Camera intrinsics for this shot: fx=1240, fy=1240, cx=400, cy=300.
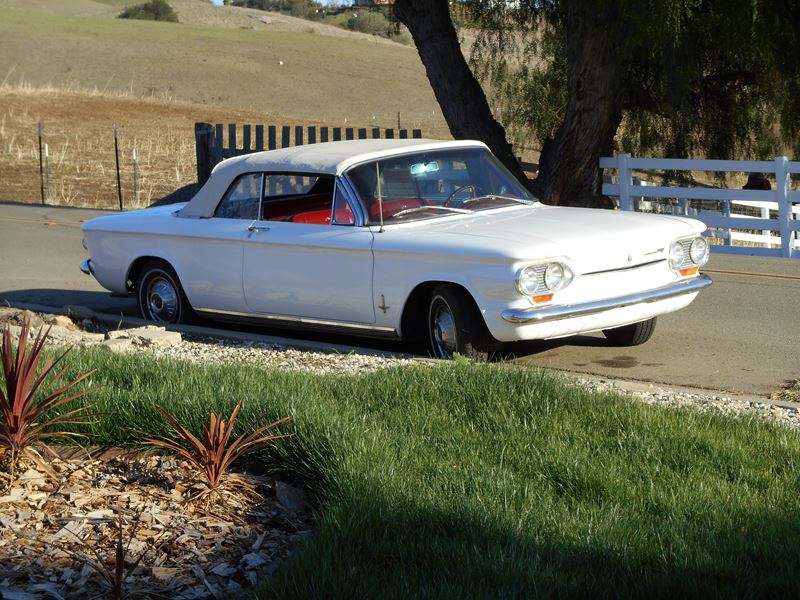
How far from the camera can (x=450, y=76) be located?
726 inches

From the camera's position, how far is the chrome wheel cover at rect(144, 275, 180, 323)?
33.7 ft

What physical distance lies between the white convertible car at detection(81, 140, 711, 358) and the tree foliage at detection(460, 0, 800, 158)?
22.2 feet

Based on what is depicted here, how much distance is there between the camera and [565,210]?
9398 mm

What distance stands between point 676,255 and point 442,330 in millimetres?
1739

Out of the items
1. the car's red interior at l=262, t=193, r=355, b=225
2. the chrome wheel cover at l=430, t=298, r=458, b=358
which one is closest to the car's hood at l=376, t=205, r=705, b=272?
the chrome wheel cover at l=430, t=298, r=458, b=358

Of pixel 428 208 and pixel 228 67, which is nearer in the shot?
pixel 428 208

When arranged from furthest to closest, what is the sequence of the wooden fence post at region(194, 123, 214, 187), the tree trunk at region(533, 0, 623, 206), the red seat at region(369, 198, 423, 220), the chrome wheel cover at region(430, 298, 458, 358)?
the wooden fence post at region(194, 123, 214, 187) < the tree trunk at region(533, 0, 623, 206) < the red seat at region(369, 198, 423, 220) < the chrome wheel cover at region(430, 298, 458, 358)

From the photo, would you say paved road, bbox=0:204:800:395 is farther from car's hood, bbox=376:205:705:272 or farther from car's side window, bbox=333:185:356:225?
car's side window, bbox=333:185:356:225

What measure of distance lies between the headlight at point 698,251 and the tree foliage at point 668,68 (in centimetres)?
671

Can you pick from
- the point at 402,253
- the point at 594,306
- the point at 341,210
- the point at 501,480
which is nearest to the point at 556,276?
the point at 594,306

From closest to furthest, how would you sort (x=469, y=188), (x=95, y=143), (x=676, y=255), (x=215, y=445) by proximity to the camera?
1. (x=215, y=445)
2. (x=676, y=255)
3. (x=469, y=188)
4. (x=95, y=143)

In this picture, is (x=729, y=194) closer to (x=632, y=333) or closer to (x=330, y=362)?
(x=632, y=333)

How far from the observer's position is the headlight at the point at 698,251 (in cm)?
882

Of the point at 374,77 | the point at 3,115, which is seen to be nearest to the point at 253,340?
the point at 3,115
